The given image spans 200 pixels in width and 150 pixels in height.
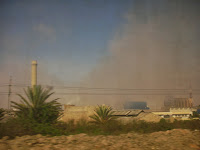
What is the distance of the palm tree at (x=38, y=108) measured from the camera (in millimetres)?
14570

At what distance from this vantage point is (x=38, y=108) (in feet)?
48.5

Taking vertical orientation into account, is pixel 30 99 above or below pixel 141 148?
above


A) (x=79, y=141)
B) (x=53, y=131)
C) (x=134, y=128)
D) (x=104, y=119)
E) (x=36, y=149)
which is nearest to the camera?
(x=36, y=149)

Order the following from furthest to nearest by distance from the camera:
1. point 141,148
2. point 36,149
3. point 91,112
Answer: point 91,112 < point 141,148 < point 36,149

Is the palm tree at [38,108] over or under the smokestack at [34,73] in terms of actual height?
under

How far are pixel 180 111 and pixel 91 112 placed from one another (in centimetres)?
5873

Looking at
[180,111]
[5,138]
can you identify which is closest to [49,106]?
[5,138]

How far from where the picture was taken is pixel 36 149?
772cm

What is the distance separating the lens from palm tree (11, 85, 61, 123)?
14.6 meters

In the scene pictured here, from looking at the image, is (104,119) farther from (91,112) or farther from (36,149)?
(36,149)

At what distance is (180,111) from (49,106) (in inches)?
2993

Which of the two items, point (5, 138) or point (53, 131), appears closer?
point (5, 138)

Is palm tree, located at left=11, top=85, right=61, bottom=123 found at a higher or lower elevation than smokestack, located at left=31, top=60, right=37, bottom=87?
lower

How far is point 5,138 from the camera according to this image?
9383mm
